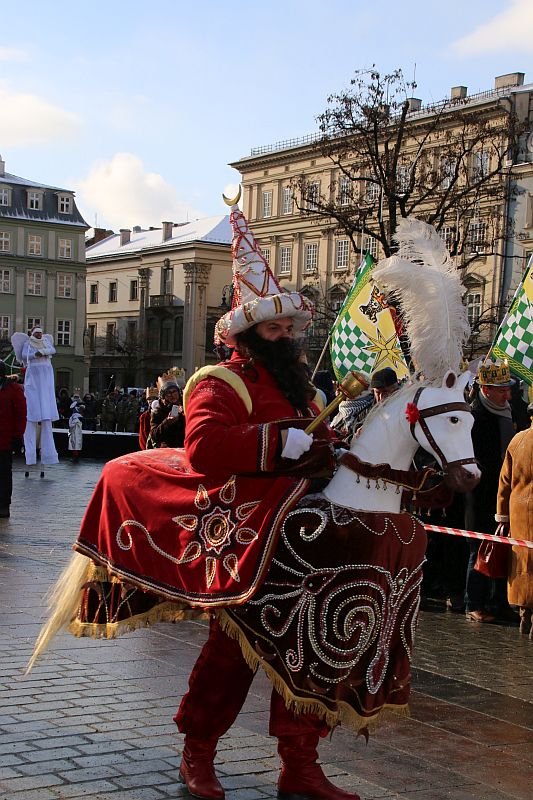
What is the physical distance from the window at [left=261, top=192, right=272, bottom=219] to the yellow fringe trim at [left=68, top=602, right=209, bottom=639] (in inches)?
2550

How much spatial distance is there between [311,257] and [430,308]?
62.3m

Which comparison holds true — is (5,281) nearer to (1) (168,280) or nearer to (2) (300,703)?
(1) (168,280)

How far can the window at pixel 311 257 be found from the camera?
65.8m

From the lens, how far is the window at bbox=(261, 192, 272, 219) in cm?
6869

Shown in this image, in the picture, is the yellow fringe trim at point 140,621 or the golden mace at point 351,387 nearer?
the golden mace at point 351,387

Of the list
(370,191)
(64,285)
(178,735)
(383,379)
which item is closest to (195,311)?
(64,285)

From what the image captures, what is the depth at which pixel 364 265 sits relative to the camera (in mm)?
16266

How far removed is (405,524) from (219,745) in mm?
1518

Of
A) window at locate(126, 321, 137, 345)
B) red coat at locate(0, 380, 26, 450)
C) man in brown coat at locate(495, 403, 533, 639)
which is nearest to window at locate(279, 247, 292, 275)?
window at locate(126, 321, 137, 345)

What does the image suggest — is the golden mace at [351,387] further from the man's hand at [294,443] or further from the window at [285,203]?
the window at [285,203]

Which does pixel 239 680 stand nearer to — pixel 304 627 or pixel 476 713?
pixel 304 627

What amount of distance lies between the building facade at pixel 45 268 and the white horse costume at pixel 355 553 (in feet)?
260

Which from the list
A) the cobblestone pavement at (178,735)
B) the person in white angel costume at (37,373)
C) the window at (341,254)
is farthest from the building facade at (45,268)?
the cobblestone pavement at (178,735)

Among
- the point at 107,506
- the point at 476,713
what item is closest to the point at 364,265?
the point at 476,713
